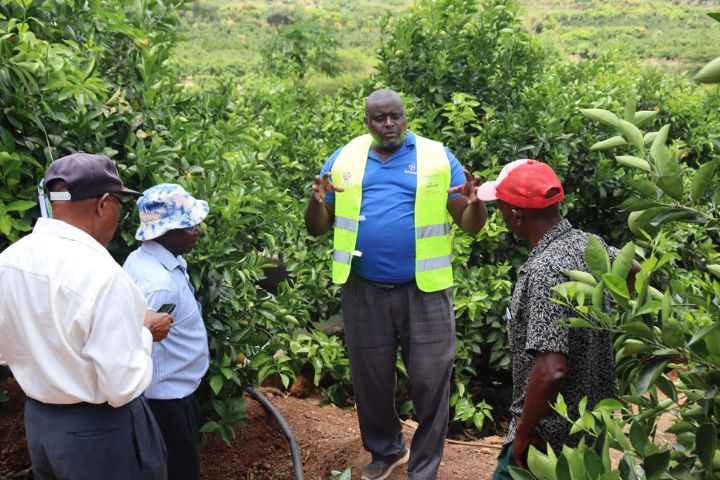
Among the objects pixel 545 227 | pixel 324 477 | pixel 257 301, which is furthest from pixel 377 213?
pixel 324 477

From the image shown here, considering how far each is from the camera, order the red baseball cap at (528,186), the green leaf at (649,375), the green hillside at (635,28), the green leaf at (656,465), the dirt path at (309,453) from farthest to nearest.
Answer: the green hillside at (635,28) → the dirt path at (309,453) → the red baseball cap at (528,186) → the green leaf at (649,375) → the green leaf at (656,465)

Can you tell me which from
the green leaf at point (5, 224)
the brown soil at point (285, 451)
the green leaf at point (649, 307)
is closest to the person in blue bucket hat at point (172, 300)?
the green leaf at point (5, 224)

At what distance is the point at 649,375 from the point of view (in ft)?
6.23

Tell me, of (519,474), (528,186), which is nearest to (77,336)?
(519,474)

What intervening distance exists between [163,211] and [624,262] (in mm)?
2137

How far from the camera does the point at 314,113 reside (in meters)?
7.28

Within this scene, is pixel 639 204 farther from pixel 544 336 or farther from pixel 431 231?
pixel 431 231

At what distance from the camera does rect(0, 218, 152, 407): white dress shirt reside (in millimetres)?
2619

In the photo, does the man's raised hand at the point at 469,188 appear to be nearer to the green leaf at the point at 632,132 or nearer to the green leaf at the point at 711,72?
the green leaf at the point at 632,132

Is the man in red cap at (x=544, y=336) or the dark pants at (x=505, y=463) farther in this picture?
the dark pants at (x=505, y=463)

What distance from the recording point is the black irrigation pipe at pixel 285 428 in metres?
4.37

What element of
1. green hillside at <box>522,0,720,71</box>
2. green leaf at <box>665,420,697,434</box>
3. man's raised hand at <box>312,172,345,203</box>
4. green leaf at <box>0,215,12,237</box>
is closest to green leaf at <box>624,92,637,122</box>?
green leaf at <box>665,420,697,434</box>

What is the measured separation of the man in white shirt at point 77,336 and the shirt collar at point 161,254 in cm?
54

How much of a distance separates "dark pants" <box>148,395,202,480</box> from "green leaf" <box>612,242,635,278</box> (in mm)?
2195
